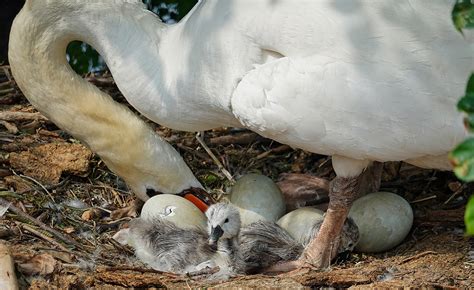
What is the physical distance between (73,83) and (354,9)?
6.20ft

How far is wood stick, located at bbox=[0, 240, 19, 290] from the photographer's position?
378cm

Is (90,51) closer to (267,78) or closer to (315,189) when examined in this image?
(315,189)

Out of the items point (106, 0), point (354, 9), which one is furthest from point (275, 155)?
point (354, 9)

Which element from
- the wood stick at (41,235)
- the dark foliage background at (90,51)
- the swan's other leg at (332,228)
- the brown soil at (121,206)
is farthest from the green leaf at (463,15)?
the dark foliage background at (90,51)

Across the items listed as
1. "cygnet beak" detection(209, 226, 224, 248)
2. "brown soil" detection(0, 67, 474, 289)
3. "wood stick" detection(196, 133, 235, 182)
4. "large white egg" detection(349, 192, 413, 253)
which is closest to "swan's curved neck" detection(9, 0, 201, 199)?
"brown soil" detection(0, 67, 474, 289)

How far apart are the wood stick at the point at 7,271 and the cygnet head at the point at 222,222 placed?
3.58ft

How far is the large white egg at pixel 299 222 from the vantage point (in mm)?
4902

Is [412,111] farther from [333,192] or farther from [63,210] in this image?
[63,210]

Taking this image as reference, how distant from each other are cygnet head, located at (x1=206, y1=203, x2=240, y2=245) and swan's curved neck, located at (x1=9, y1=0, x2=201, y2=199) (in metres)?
0.60

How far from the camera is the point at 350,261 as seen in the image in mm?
4840

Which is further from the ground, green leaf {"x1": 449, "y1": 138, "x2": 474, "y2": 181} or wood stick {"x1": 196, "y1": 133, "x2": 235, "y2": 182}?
green leaf {"x1": 449, "y1": 138, "x2": 474, "y2": 181}

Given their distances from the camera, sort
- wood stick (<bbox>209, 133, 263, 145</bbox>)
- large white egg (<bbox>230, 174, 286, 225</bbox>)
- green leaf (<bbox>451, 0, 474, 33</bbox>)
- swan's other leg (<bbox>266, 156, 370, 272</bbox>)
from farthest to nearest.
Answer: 1. wood stick (<bbox>209, 133, 263, 145</bbox>)
2. large white egg (<bbox>230, 174, 286, 225</bbox>)
3. swan's other leg (<bbox>266, 156, 370, 272</bbox>)
4. green leaf (<bbox>451, 0, 474, 33</bbox>)

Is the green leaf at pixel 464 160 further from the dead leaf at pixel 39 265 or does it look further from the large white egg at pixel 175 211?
the large white egg at pixel 175 211

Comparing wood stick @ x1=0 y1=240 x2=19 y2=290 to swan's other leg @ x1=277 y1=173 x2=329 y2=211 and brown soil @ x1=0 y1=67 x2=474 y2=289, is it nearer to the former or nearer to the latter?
brown soil @ x1=0 y1=67 x2=474 y2=289
